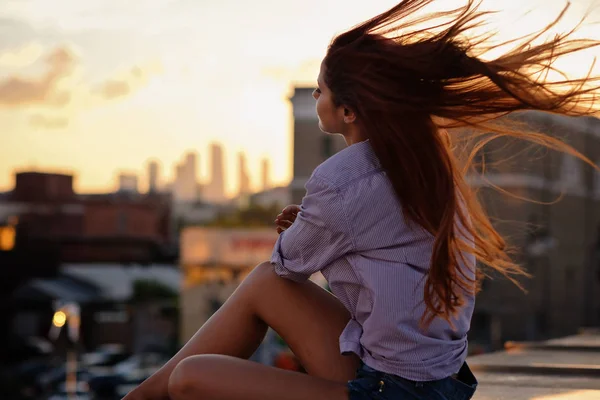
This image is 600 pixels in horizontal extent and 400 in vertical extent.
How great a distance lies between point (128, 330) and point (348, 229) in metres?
44.8

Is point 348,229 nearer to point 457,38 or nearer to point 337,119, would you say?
point 337,119

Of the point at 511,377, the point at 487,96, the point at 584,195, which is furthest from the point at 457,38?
the point at 584,195

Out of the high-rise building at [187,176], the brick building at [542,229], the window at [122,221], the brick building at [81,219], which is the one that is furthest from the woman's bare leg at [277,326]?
the high-rise building at [187,176]

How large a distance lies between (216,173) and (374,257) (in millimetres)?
142227

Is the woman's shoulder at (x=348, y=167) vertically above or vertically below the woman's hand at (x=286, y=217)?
above

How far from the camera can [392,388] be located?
238 cm

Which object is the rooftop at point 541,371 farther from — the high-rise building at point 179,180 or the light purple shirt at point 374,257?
the high-rise building at point 179,180

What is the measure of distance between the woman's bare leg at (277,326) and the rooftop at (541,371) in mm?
704

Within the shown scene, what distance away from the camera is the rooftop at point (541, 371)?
3.28 meters

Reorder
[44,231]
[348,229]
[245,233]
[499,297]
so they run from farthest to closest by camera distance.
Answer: [44,231], [245,233], [499,297], [348,229]

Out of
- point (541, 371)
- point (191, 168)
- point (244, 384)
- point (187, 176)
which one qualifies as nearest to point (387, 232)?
point (244, 384)

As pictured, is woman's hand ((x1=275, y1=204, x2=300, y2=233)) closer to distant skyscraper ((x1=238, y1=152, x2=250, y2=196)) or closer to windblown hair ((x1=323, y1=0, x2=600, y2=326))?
windblown hair ((x1=323, y1=0, x2=600, y2=326))

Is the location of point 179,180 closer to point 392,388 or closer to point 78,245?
point 78,245

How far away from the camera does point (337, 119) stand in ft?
8.39
